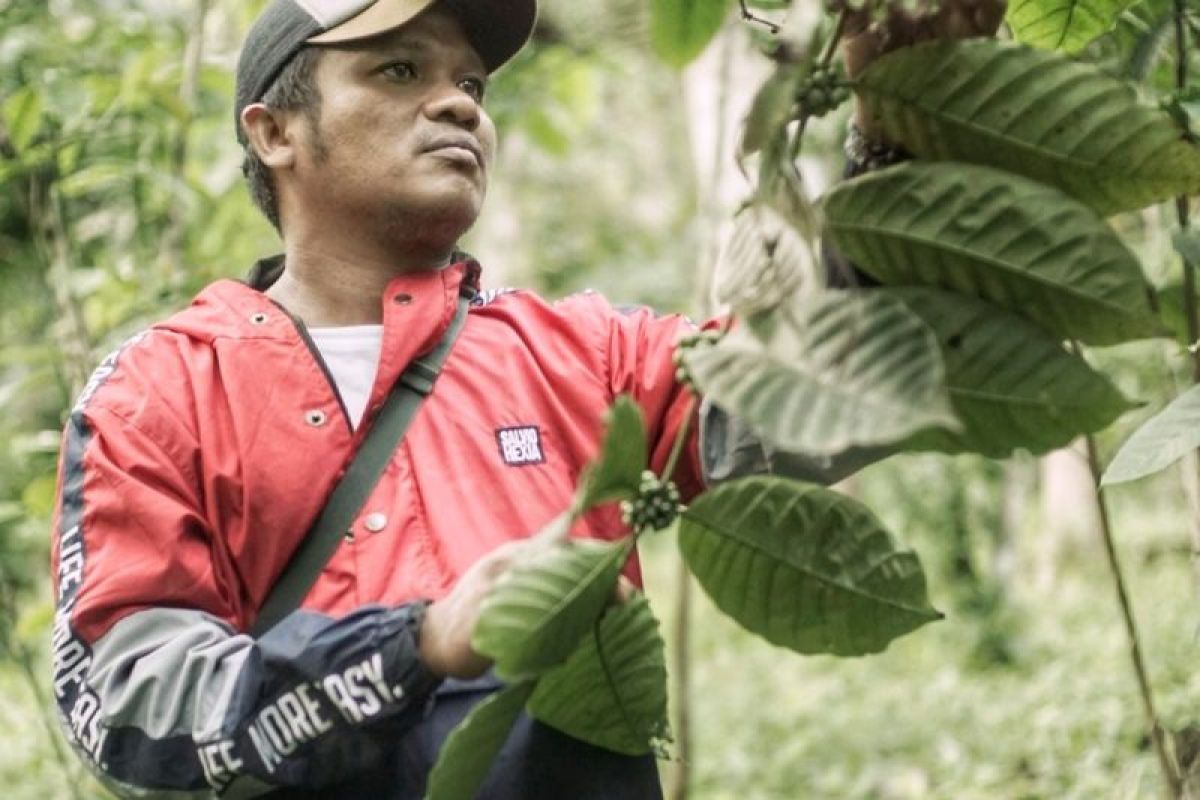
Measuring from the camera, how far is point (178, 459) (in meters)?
1.54

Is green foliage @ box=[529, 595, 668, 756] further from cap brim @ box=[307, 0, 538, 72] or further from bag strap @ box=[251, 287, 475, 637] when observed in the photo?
cap brim @ box=[307, 0, 538, 72]

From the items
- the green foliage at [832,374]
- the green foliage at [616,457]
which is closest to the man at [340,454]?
the green foliage at [616,457]

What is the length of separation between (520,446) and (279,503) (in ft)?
0.84

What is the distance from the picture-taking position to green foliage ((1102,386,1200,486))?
1312 millimetres

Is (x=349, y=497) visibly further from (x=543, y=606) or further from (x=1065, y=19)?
(x=1065, y=19)

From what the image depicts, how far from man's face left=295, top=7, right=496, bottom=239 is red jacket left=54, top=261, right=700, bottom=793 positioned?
93 millimetres

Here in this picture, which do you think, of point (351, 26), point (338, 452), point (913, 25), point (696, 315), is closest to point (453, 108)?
point (351, 26)

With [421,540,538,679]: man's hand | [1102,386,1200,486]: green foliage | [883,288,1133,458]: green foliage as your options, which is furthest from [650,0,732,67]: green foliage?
[1102,386,1200,486]: green foliage

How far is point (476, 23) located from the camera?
70.4 inches

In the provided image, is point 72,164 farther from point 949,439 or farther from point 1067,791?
point 1067,791

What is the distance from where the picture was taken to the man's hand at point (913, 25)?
3.65ft

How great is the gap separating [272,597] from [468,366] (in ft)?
1.10

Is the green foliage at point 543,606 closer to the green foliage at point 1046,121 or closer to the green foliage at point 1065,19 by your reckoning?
the green foliage at point 1046,121

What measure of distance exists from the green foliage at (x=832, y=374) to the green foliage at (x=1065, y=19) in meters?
0.53
